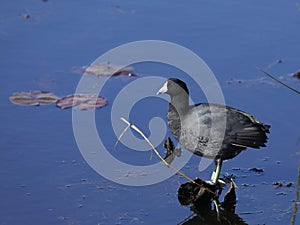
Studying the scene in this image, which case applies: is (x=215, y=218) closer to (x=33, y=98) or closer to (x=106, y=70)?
(x=33, y=98)

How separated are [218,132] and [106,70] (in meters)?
1.99

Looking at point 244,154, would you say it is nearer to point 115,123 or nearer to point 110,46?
point 115,123

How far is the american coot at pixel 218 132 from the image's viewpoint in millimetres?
4945

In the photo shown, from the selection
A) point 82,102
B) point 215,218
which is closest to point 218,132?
point 215,218

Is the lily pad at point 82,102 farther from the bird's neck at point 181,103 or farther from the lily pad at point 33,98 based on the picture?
the bird's neck at point 181,103

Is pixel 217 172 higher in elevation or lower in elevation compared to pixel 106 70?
lower

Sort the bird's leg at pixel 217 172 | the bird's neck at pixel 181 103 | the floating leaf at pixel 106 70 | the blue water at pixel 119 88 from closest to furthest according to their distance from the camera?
the blue water at pixel 119 88, the bird's leg at pixel 217 172, the bird's neck at pixel 181 103, the floating leaf at pixel 106 70

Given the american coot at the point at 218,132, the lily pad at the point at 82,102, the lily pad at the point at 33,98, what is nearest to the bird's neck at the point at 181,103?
the american coot at the point at 218,132

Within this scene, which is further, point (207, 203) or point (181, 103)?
point (181, 103)

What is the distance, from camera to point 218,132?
499cm

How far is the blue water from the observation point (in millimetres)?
4883

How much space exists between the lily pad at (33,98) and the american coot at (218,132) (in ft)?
4.81

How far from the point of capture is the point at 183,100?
5270 millimetres

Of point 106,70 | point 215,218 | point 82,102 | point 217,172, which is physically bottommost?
point 215,218
